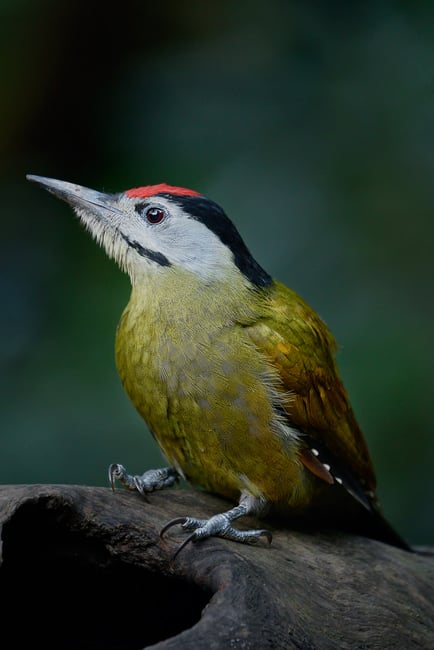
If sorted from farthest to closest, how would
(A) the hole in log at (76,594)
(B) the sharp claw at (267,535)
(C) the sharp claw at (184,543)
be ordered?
(B) the sharp claw at (267,535) < (C) the sharp claw at (184,543) < (A) the hole in log at (76,594)

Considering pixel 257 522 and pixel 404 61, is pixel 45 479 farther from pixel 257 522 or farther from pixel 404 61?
pixel 404 61

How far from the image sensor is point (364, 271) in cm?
538

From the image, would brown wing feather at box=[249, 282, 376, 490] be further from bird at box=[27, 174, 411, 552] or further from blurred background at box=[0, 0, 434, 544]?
blurred background at box=[0, 0, 434, 544]

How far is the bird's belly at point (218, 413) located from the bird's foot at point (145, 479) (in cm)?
20

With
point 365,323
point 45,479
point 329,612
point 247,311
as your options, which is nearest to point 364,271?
point 365,323

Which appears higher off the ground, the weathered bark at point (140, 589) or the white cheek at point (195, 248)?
the white cheek at point (195, 248)

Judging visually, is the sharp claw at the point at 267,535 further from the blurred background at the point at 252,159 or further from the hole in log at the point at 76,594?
the blurred background at the point at 252,159

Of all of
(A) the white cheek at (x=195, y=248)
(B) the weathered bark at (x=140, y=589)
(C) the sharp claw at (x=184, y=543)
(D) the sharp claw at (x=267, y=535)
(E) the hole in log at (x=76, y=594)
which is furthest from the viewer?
(A) the white cheek at (x=195, y=248)

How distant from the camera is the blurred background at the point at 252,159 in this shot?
5098 mm

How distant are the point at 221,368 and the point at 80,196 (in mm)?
1100

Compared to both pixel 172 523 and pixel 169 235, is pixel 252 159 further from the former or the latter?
pixel 172 523

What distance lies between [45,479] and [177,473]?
122cm

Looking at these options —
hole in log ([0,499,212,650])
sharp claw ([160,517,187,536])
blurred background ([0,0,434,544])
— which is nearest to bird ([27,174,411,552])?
sharp claw ([160,517,187,536])

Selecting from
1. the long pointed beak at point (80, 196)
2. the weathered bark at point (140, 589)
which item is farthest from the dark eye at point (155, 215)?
the weathered bark at point (140, 589)
